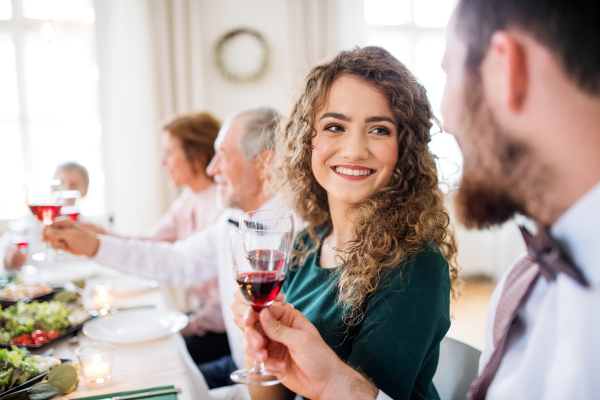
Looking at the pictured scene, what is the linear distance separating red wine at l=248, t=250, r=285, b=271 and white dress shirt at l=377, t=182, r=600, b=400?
0.43 m

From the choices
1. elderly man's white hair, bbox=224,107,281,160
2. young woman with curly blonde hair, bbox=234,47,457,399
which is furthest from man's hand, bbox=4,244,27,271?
young woman with curly blonde hair, bbox=234,47,457,399

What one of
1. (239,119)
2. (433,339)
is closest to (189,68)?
(239,119)

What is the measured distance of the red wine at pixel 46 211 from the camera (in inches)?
64.5

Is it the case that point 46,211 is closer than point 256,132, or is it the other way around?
point 46,211

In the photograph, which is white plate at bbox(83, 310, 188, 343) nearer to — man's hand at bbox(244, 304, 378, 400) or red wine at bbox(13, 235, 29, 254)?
man's hand at bbox(244, 304, 378, 400)

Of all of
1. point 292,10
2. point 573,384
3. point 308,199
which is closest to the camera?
point 573,384

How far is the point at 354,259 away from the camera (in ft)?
3.64

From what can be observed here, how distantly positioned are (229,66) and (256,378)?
3597mm

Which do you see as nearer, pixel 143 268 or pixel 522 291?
pixel 522 291

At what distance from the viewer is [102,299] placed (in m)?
1.67

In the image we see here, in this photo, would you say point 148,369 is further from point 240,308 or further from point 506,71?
point 506,71

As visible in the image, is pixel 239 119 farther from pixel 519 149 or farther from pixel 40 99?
pixel 40 99

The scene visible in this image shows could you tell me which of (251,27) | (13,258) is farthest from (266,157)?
(251,27)

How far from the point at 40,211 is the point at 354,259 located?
124cm
